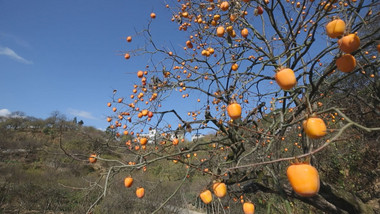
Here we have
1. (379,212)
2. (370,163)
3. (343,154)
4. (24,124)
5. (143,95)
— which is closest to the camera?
(379,212)

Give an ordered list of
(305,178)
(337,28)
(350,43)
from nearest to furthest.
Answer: (305,178) → (350,43) → (337,28)

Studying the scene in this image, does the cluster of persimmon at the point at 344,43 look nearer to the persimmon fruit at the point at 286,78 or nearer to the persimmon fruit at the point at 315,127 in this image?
the persimmon fruit at the point at 286,78

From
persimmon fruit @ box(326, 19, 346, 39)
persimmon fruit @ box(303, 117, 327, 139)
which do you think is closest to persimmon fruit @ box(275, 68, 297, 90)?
persimmon fruit @ box(303, 117, 327, 139)

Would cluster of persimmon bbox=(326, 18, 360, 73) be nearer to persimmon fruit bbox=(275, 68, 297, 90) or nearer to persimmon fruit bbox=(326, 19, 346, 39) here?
persimmon fruit bbox=(326, 19, 346, 39)

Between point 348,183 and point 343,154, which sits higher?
point 343,154

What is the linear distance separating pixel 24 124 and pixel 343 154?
1215 inches

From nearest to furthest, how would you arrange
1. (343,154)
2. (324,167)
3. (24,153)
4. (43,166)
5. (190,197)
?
(343,154) → (324,167) → (190,197) → (43,166) → (24,153)

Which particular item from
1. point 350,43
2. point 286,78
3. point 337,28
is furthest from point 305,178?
point 337,28

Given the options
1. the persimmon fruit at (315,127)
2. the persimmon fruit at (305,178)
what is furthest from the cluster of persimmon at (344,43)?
the persimmon fruit at (305,178)

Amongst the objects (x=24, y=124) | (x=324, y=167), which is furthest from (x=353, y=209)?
(x=24, y=124)

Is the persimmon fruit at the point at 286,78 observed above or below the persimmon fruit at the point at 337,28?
below

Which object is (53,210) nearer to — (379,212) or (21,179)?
(21,179)

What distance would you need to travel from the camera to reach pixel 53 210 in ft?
23.0

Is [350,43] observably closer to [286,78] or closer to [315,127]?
[286,78]
